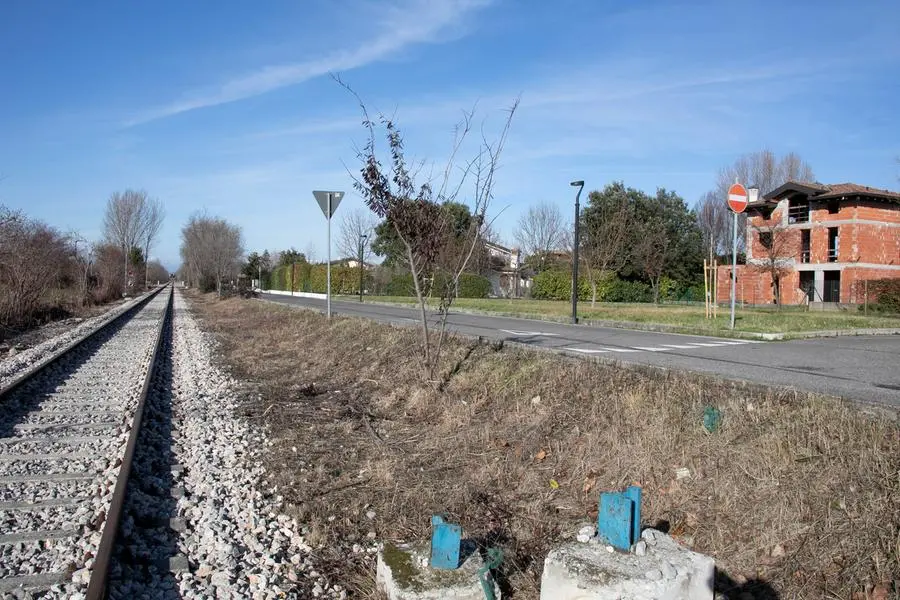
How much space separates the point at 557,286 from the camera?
48031 mm

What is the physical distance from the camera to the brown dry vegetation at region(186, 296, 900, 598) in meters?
3.89

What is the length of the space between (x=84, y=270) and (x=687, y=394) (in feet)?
130

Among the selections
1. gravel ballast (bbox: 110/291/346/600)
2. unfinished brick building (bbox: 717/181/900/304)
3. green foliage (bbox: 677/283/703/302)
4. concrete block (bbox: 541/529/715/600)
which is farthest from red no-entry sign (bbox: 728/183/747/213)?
green foliage (bbox: 677/283/703/302)

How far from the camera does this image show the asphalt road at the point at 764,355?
26.1 ft

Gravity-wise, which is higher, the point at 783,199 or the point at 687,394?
the point at 783,199

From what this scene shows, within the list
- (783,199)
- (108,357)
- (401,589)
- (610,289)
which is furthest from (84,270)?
(783,199)

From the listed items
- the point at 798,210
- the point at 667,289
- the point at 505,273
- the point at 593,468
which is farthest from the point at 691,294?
the point at 593,468

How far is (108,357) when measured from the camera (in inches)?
575

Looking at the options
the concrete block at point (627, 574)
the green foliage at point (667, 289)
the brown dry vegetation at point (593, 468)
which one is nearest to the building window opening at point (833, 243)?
the green foliage at point (667, 289)

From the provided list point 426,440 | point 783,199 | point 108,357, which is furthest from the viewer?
point 783,199

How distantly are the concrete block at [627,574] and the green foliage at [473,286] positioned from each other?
151ft

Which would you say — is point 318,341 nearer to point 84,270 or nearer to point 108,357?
point 108,357

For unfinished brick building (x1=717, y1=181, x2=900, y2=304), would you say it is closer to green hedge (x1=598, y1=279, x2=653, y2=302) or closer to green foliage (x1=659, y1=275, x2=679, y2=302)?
green foliage (x1=659, y1=275, x2=679, y2=302)

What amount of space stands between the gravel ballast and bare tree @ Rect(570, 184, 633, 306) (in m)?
24.7
